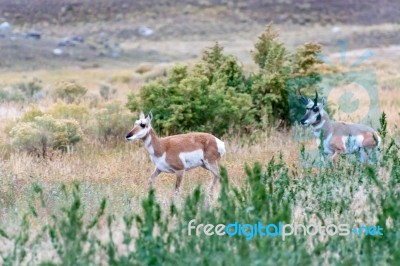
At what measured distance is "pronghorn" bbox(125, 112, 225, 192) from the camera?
1259 centimetres

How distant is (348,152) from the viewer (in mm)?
13430

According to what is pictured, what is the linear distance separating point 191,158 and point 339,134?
2.66 m

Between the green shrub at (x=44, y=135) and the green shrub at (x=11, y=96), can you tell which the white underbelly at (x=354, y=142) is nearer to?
the green shrub at (x=44, y=135)

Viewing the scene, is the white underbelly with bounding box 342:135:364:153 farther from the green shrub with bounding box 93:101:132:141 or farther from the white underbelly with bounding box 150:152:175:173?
the green shrub with bounding box 93:101:132:141

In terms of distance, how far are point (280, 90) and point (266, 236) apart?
12311 mm

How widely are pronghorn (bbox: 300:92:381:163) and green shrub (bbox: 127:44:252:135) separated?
12.3 ft

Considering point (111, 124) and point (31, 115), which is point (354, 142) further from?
point (31, 115)

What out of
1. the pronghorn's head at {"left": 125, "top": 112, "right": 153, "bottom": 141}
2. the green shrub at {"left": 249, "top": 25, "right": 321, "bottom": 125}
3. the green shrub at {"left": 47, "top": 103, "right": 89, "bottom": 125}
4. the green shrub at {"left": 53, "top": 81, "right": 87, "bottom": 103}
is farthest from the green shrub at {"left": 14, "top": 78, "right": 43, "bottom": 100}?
the pronghorn's head at {"left": 125, "top": 112, "right": 153, "bottom": 141}

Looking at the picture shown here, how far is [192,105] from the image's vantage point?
1780cm

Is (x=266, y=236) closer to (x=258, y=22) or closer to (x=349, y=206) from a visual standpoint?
(x=349, y=206)

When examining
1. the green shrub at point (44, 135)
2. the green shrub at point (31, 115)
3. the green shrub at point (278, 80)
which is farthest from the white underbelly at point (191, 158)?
the green shrub at point (31, 115)

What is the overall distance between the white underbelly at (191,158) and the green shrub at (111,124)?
17.5ft

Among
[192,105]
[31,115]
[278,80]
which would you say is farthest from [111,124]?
[278,80]

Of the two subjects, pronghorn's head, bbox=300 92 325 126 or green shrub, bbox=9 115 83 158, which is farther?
green shrub, bbox=9 115 83 158
